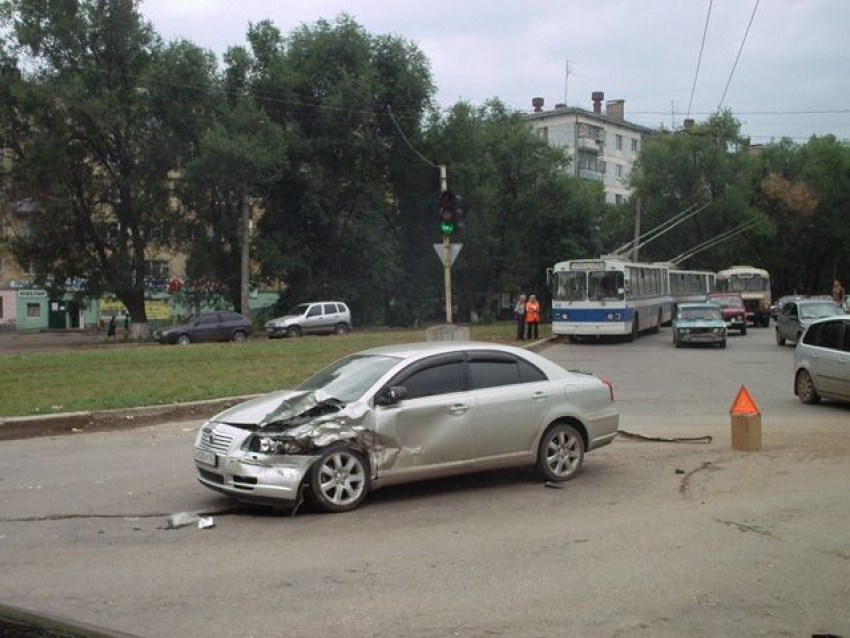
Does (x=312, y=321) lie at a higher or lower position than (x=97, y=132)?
lower

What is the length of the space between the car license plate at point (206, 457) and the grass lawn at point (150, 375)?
668 cm

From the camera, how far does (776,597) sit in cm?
526

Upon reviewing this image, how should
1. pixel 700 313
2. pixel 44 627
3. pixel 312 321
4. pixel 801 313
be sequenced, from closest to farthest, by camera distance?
pixel 44 627 → pixel 801 313 → pixel 700 313 → pixel 312 321

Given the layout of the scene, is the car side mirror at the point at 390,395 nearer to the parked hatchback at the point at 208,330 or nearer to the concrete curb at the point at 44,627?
the concrete curb at the point at 44,627

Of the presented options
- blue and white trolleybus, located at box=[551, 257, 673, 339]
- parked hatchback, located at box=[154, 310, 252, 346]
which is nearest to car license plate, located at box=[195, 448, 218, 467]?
blue and white trolleybus, located at box=[551, 257, 673, 339]

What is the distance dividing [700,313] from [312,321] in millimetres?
18265

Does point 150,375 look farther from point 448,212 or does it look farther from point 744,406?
point 744,406

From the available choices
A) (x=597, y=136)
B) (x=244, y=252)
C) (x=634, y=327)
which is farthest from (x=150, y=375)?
(x=597, y=136)

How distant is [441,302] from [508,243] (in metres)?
6.46

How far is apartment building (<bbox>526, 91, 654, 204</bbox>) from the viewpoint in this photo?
86.1 metres

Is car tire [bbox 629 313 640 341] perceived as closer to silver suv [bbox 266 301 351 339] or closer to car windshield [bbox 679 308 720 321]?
car windshield [bbox 679 308 720 321]

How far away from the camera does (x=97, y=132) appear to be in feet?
139

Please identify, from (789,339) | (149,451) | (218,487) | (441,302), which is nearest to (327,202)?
(441,302)

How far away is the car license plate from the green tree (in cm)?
3701
